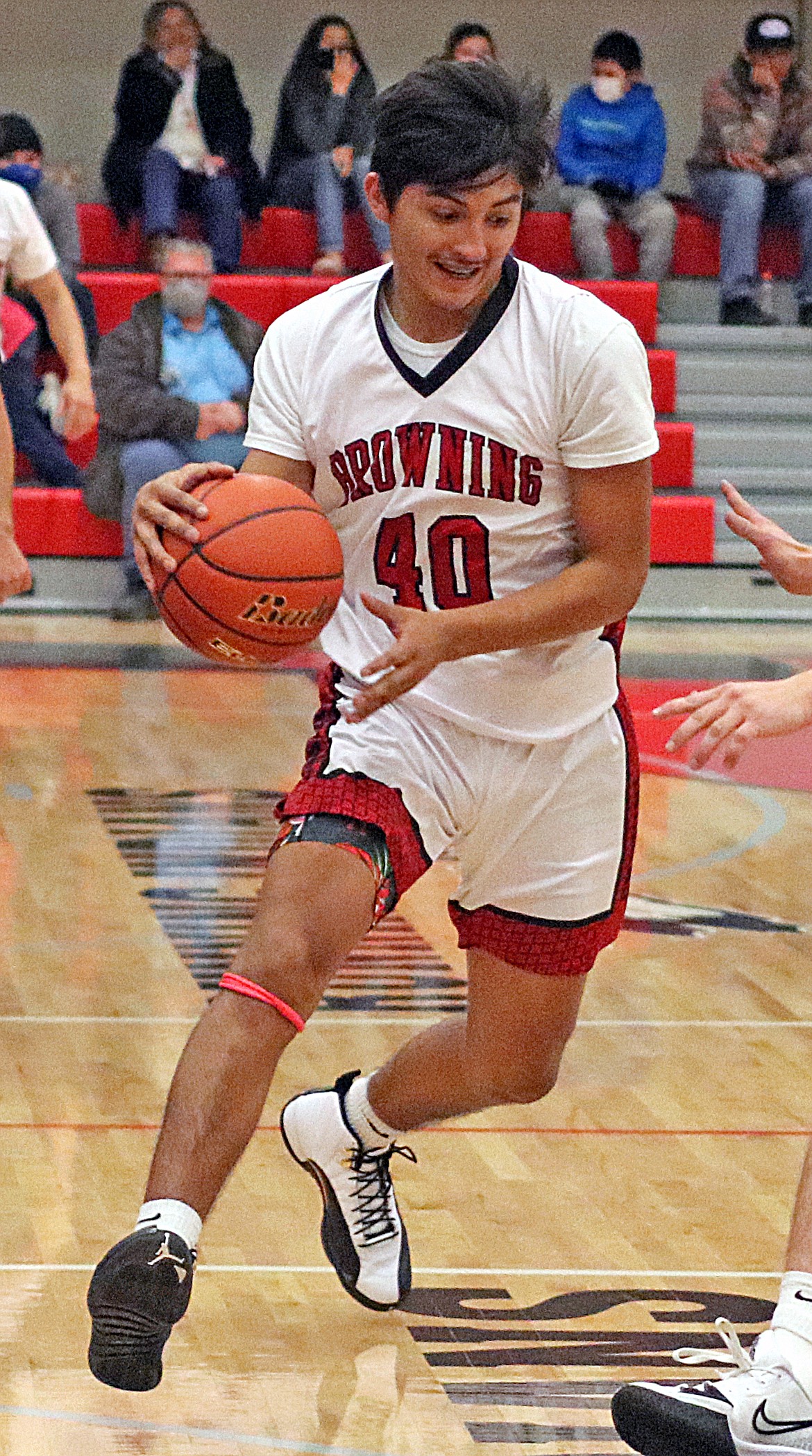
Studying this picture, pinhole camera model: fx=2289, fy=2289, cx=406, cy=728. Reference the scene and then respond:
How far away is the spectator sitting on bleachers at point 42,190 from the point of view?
484 inches

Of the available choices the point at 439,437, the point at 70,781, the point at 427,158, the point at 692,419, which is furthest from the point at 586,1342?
the point at 692,419

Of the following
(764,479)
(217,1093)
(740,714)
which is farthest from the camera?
(764,479)

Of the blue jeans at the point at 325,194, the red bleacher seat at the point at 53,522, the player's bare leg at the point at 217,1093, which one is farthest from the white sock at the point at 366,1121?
the blue jeans at the point at 325,194

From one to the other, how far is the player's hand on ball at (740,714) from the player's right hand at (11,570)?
8.36 feet

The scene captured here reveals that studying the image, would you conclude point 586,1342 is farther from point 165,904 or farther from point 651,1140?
point 165,904

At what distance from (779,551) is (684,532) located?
873 cm

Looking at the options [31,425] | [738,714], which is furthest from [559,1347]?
[31,425]

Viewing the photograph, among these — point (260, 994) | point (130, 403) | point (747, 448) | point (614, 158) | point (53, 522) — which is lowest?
point (747, 448)

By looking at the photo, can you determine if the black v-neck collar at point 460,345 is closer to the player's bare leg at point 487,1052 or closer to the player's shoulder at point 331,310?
the player's shoulder at point 331,310

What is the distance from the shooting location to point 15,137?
1245 cm

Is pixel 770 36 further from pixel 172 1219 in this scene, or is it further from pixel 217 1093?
pixel 172 1219

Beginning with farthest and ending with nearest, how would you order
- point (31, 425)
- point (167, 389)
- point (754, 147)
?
point (754, 147) → point (31, 425) → point (167, 389)

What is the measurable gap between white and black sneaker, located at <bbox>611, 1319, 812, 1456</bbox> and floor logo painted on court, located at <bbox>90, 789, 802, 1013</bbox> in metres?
2.27

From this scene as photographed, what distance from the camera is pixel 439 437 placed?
10.4 feet
